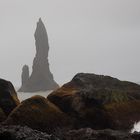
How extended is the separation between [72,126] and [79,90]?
11.3 ft

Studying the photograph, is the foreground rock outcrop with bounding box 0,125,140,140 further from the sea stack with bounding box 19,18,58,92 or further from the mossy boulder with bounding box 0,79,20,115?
the sea stack with bounding box 19,18,58,92

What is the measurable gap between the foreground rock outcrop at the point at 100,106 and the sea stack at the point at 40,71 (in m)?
142

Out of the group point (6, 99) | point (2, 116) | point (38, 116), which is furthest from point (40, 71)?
point (38, 116)

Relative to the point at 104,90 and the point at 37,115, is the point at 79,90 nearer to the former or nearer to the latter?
the point at 104,90

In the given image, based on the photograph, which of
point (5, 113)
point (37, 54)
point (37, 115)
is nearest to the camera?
point (37, 115)

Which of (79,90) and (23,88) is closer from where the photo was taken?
(79,90)

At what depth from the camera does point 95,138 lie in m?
19.1

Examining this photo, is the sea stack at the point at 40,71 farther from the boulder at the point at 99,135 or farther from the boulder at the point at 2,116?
the boulder at the point at 99,135

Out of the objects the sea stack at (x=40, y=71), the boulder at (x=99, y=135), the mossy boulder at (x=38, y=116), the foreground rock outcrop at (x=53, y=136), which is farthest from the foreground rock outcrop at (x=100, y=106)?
the sea stack at (x=40, y=71)

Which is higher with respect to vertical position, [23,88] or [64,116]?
[64,116]

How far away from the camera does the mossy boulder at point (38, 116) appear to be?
23219 millimetres

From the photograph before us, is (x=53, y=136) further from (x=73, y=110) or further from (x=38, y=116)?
(x=73, y=110)

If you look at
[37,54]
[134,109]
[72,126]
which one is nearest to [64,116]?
[72,126]

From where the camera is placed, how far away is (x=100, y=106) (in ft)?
82.3
